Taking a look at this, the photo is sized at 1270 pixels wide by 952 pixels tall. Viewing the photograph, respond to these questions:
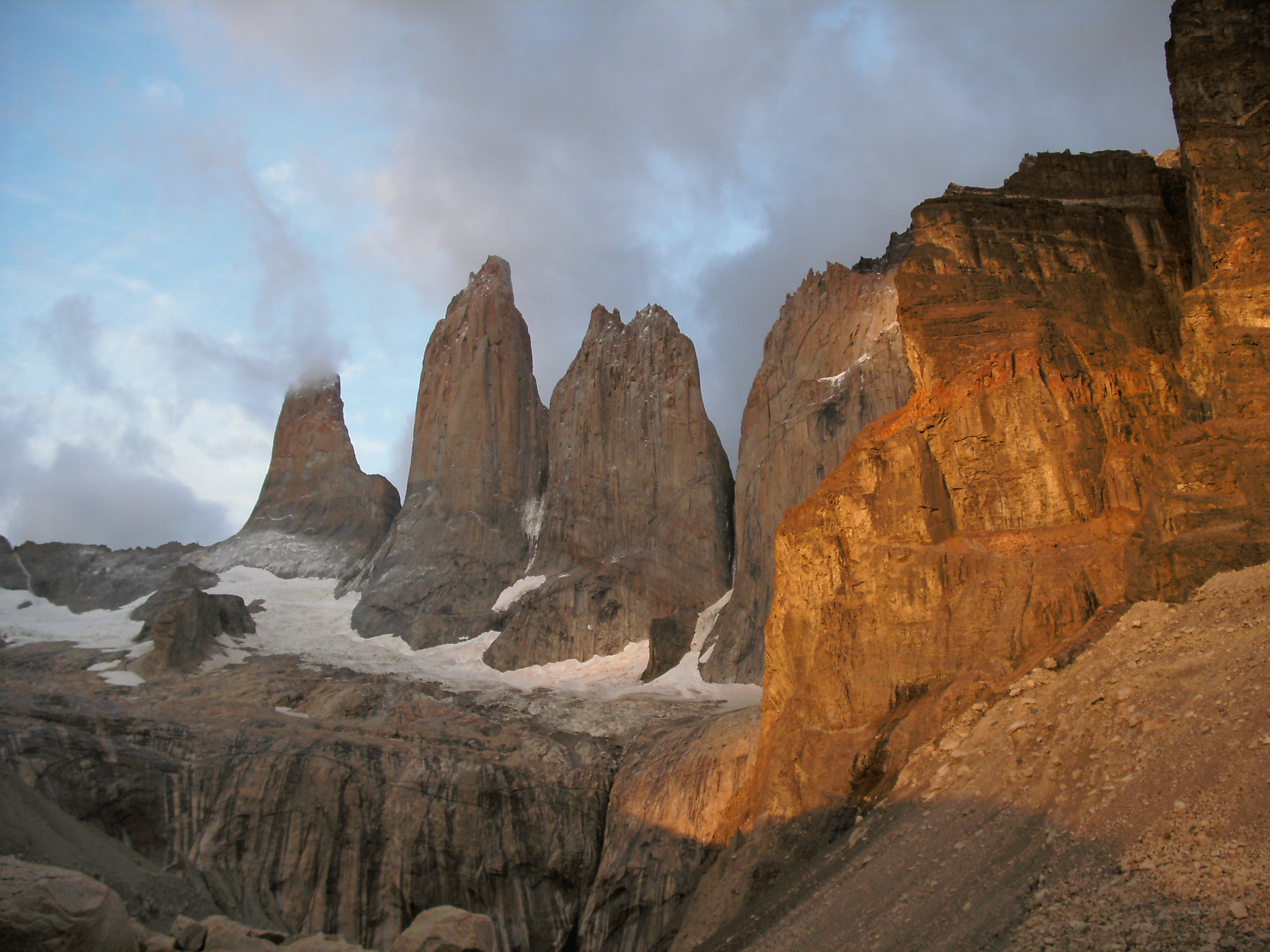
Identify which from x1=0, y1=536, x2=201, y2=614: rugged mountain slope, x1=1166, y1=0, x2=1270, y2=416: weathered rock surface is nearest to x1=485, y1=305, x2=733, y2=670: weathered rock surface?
x1=0, y1=536, x2=201, y2=614: rugged mountain slope

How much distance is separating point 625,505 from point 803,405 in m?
14.2

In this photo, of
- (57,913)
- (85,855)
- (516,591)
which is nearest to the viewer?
(57,913)

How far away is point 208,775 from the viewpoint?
3503 cm

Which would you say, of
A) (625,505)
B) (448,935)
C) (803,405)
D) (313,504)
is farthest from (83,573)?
(448,935)

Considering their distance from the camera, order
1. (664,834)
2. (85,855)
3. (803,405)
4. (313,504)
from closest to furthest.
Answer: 1. (85,855)
2. (664,834)
3. (803,405)
4. (313,504)

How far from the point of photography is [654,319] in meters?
64.6

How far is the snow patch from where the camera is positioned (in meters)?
59.8

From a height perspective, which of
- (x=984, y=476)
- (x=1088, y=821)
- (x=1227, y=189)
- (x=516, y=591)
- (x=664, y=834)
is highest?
(x=1227, y=189)

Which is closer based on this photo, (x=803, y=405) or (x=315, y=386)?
(x=803, y=405)

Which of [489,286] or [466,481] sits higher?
[489,286]

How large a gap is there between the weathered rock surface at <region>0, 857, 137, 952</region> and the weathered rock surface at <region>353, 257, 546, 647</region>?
44.5 metres

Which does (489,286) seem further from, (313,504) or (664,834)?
(664,834)

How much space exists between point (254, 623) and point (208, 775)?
77.9 ft

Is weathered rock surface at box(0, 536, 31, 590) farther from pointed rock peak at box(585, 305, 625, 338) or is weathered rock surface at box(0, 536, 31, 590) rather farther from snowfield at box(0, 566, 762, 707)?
pointed rock peak at box(585, 305, 625, 338)
